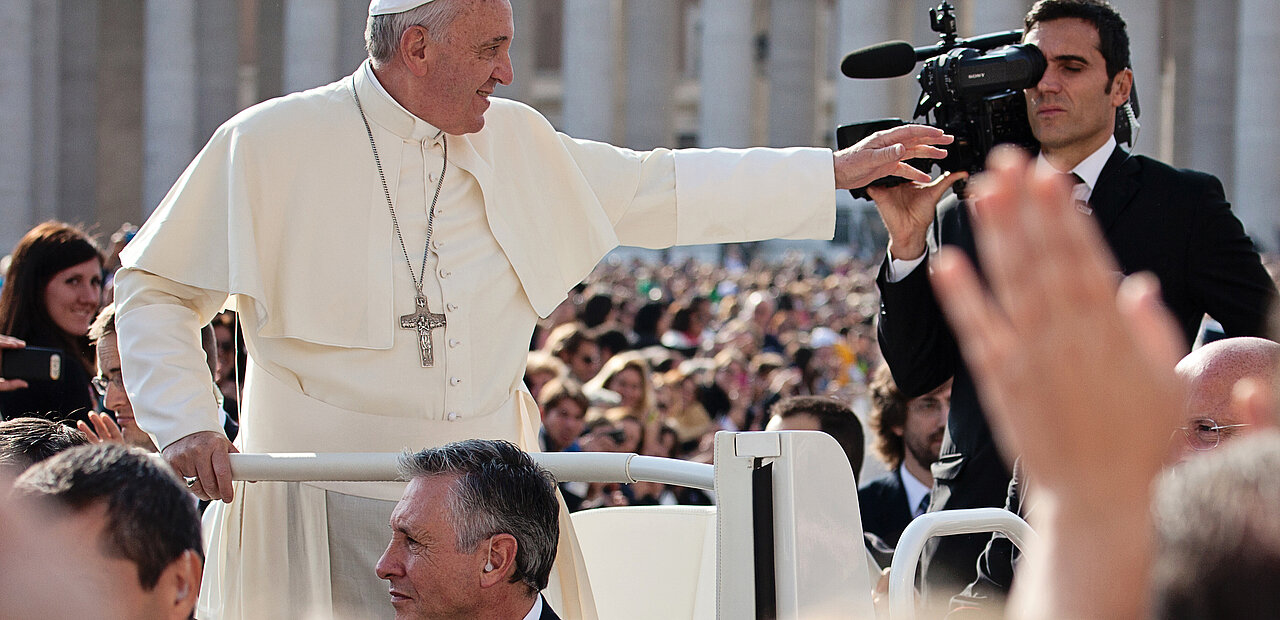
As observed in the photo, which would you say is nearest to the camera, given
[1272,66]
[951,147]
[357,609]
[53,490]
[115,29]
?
[53,490]

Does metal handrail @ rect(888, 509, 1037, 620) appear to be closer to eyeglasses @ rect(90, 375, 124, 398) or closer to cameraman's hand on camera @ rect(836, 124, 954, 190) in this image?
cameraman's hand on camera @ rect(836, 124, 954, 190)

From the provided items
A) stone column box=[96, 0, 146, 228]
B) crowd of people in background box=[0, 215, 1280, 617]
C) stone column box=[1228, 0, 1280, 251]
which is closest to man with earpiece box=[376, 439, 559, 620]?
crowd of people in background box=[0, 215, 1280, 617]

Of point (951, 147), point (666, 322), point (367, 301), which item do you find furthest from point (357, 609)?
point (666, 322)

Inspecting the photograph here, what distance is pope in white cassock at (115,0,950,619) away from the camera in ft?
12.7

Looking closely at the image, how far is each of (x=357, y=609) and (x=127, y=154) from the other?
45981mm

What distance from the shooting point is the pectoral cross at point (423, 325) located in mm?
4062

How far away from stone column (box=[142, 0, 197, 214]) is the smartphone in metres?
37.2

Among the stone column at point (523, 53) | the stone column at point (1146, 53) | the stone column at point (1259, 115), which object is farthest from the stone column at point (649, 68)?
the stone column at point (1259, 115)

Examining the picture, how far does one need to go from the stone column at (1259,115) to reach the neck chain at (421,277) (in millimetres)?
31249

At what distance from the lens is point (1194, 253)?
158 inches

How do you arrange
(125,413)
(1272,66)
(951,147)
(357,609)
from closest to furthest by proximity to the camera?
(357,609), (951,147), (125,413), (1272,66)

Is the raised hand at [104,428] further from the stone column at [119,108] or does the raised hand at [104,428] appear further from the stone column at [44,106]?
the stone column at [119,108]

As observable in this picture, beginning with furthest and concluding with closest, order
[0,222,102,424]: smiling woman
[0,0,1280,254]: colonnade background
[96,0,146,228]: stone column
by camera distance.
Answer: [96,0,146,228]: stone column → [0,0,1280,254]: colonnade background → [0,222,102,424]: smiling woman

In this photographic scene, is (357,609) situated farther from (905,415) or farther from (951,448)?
(905,415)
